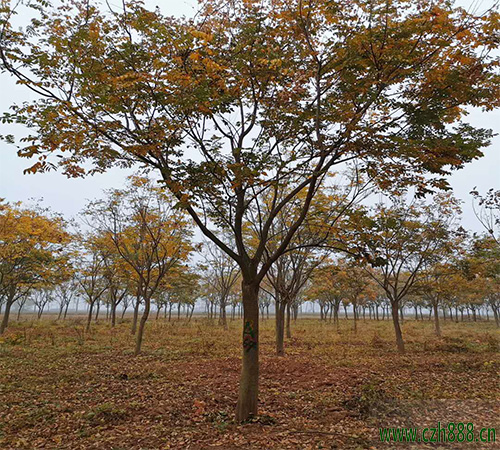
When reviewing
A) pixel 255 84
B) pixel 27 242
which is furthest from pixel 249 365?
pixel 27 242

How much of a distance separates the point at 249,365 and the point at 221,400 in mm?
1679

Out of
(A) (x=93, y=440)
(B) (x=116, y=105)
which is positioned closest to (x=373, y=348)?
(A) (x=93, y=440)

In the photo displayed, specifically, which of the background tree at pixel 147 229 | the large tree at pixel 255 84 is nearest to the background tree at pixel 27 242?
the background tree at pixel 147 229

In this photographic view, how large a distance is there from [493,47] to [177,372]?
10.9 m

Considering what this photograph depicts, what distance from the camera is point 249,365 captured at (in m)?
5.90

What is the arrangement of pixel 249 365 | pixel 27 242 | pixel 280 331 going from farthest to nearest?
pixel 27 242
pixel 280 331
pixel 249 365

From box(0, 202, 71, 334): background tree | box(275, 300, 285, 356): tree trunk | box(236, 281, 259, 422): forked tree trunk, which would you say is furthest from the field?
box(0, 202, 71, 334): background tree

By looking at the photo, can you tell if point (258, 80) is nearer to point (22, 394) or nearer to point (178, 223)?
point (178, 223)

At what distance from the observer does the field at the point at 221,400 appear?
5012 millimetres

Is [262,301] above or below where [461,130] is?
below

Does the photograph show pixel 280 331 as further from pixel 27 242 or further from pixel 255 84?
pixel 27 242

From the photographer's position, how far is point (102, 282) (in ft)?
100

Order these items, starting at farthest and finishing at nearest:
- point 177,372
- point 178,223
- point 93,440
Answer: point 178,223, point 177,372, point 93,440

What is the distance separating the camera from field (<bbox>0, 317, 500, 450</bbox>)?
5.01 meters
